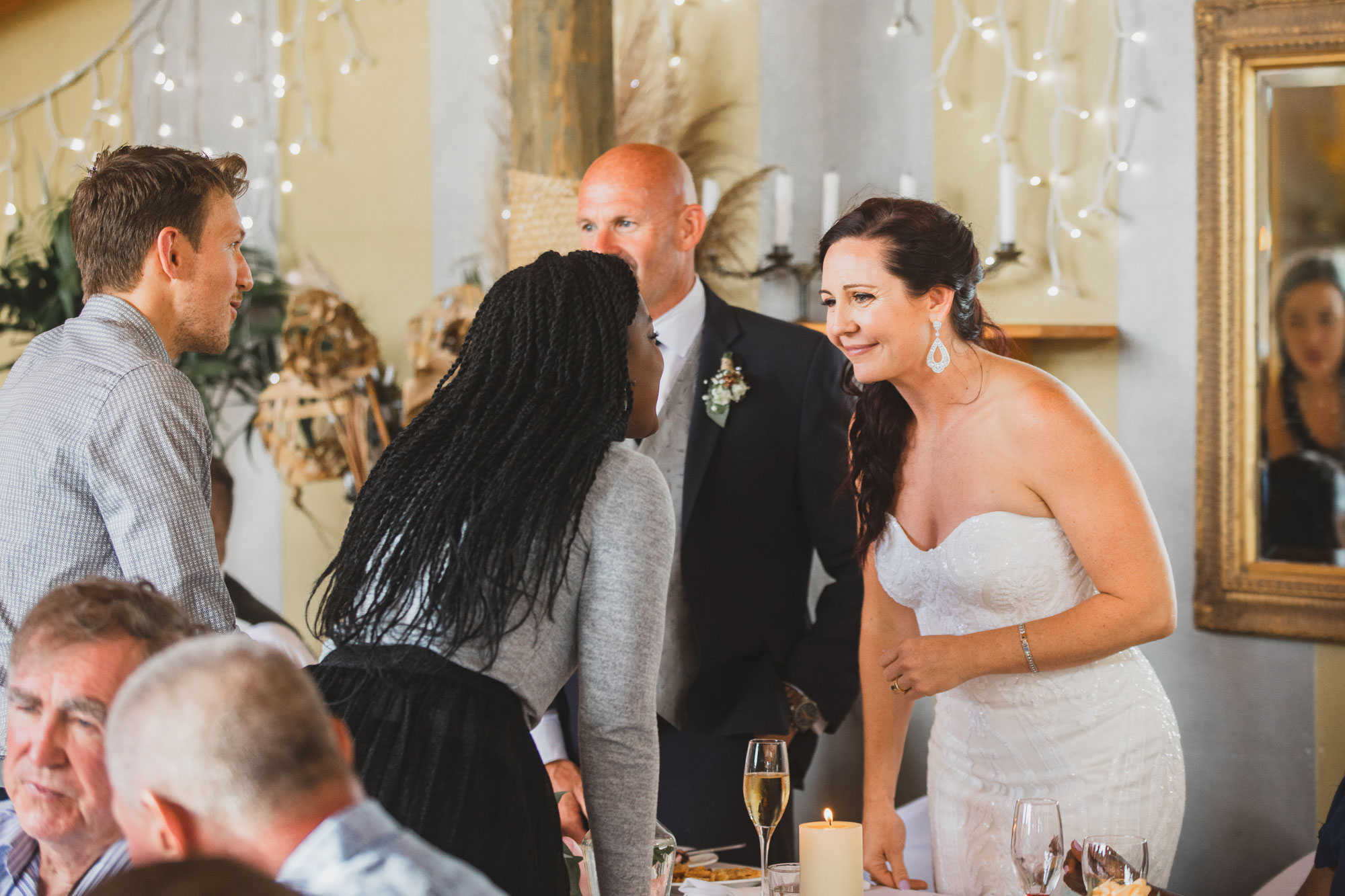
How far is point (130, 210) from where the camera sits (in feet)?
5.74

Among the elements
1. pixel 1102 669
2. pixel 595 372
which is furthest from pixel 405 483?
pixel 1102 669

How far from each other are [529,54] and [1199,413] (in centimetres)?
195

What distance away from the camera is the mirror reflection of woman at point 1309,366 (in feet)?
9.89

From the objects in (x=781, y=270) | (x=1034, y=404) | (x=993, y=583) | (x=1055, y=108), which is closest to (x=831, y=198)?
(x=781, y=270)

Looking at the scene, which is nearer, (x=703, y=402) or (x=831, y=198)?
(x=703, y=402)

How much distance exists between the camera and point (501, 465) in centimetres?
137

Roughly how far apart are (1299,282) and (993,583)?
1.52m

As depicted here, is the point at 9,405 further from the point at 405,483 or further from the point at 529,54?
the point at 529,54

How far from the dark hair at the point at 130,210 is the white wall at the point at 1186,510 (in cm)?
236

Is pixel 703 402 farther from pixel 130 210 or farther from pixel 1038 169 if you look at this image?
pixel 1038 169

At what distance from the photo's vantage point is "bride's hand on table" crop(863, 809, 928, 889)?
195cm

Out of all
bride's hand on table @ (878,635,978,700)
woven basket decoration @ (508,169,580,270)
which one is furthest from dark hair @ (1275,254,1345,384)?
woven basket decoration @ (508,169,580,270)

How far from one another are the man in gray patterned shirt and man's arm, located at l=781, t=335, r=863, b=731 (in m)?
1.16

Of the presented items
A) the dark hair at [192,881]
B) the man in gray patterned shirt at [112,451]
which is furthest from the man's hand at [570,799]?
the dark hair at [192,881]
